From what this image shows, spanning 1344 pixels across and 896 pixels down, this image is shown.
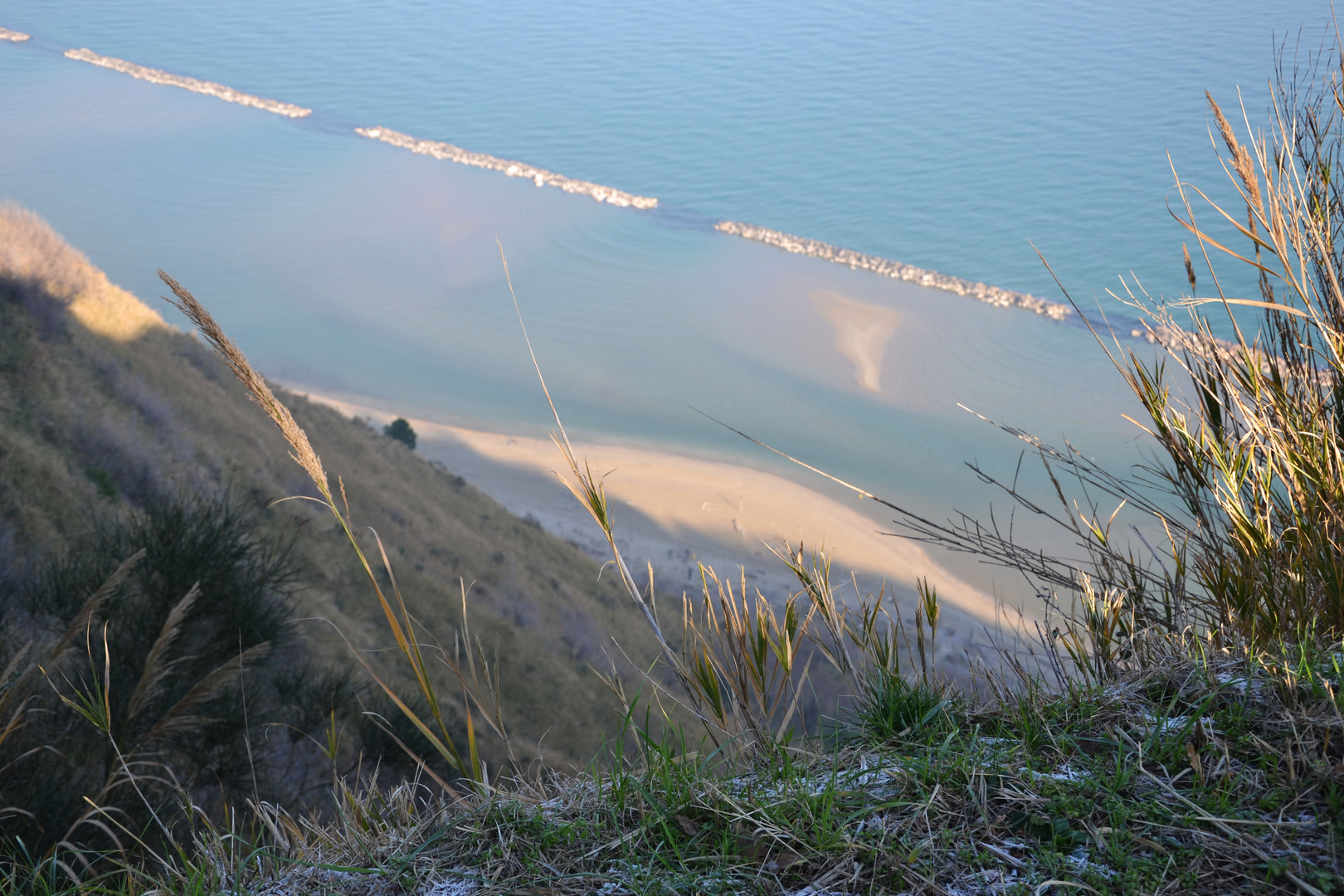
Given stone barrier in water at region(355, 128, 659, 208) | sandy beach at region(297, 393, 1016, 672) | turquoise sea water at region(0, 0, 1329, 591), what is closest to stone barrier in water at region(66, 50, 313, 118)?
turquoise sea water at region(0, 0, 1329, 591)

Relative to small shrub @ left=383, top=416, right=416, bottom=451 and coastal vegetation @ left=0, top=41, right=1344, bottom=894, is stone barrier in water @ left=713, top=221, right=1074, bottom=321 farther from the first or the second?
coastal vegetation @ left=0, top=41, right=1344, bottom=894

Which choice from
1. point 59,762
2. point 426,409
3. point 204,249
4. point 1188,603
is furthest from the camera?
point 204,249

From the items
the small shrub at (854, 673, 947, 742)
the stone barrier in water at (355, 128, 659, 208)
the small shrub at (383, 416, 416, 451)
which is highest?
the stone barrier in water at (355, 128, 659, 208)

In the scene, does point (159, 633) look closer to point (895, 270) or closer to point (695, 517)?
point (695, 517)

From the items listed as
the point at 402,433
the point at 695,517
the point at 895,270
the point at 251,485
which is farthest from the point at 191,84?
the point at 251,485

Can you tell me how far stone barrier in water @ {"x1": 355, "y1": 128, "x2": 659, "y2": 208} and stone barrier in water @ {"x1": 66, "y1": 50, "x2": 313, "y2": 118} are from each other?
833 centimetres

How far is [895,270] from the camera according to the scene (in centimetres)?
5431

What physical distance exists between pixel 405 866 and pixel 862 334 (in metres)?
47.4

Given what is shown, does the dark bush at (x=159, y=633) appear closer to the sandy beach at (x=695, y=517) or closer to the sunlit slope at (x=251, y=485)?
the sunlit slope at (x=251, y=485)

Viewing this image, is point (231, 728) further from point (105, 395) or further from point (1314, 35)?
point (1314, 35)

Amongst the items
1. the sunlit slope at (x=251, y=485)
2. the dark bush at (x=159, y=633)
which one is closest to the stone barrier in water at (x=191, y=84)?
the sunlit slope at (x=251, y=485)

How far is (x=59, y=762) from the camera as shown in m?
5.05

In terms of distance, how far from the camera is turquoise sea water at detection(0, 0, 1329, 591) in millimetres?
41688

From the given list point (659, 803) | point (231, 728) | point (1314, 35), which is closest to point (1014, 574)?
point (231, 728)
